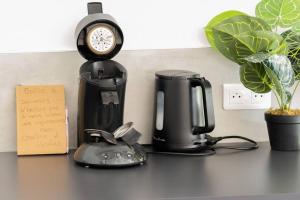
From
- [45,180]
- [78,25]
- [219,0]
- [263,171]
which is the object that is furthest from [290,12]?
[45,180]

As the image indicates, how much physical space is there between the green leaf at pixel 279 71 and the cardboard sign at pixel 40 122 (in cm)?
60

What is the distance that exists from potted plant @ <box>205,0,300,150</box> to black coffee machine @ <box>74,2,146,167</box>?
1.01ft

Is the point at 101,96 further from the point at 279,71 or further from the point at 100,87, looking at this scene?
the point at 279,71

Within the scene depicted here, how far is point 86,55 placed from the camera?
1653 millimetres

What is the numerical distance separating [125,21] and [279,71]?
490mm

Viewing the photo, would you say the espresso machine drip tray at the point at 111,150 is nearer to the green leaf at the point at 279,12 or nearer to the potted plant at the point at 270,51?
the potted plant at the point at 270,51

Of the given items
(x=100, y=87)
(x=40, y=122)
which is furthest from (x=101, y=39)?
(x=40, y=122)

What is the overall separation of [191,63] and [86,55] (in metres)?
0.35

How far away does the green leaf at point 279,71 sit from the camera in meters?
1.61

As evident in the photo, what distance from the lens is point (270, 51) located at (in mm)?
1648

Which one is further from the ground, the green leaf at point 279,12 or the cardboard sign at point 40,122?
the green leaf at point 279,12

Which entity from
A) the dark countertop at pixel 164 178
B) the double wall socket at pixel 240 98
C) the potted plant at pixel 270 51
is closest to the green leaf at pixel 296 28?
the potted plant at pixel 270 51

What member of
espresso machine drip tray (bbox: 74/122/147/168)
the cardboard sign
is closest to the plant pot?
espresso machine drip tray (bbox: 74/122/147/168)

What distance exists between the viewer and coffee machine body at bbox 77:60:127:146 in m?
1.60
